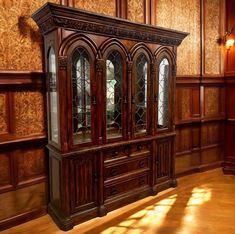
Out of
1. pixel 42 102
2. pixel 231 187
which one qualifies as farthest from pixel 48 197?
pixel 231 187

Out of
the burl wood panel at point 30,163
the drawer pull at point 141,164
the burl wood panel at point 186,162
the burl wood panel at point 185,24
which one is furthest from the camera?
the burl wood panel at point 186,162

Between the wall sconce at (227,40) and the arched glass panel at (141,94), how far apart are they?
1.80 meters

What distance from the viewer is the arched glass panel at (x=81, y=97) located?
103 inches

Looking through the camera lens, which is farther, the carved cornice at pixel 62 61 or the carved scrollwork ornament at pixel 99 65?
the carved scrollwork ornament at pixel 99 65

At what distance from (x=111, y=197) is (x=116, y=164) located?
1.22 feet

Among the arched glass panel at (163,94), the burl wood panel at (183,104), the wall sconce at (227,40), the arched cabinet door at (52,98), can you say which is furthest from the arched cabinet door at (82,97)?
the wall sconce at (227,40)

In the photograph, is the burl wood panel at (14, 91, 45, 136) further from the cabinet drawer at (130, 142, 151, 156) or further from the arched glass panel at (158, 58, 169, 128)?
the arched glass panel at (158, 58, 169, 128)

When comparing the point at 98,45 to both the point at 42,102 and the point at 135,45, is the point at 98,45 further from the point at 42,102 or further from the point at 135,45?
the point at 42,102

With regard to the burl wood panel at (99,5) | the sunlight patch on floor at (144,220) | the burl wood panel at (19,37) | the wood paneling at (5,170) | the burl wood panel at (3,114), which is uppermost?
the burl wood panel at (99,5)

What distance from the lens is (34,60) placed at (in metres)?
2.74

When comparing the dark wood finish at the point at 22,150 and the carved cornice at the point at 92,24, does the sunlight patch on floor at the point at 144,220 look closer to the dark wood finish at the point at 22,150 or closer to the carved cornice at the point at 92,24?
the dark wood finish at the point at 22,150

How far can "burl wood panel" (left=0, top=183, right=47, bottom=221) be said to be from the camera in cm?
267

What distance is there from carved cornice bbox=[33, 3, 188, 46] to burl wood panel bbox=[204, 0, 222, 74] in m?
1.24

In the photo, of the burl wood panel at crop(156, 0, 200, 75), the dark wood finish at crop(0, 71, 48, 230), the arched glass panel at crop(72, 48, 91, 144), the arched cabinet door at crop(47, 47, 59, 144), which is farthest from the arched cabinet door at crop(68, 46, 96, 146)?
the burl wood panel at crop(156, 0, 200, 75)
